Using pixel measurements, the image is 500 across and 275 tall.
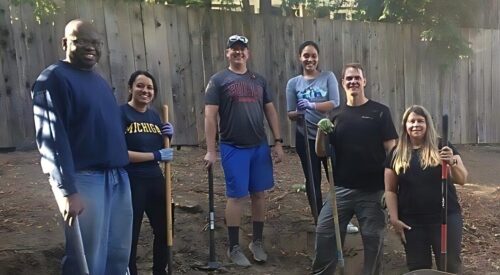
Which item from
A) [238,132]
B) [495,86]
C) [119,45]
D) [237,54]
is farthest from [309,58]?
[495,86]

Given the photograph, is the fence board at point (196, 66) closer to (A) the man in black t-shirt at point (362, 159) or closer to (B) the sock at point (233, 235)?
(B) the sock at point (233, 235)

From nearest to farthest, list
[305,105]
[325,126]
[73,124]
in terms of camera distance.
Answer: [73,124] < [325,126] < [305,105]

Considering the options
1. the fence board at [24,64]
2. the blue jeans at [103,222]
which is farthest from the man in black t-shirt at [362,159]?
the fence board at [24,64]

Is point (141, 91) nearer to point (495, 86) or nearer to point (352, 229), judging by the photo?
point (352, 229)

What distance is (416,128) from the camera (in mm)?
3414

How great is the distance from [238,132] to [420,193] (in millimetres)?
1428

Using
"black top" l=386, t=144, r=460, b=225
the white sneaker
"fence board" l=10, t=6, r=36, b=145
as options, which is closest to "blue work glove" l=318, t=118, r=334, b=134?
"black top" l=386, t=144, r=460, b=225

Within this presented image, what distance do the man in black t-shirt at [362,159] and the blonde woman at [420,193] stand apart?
0.18m

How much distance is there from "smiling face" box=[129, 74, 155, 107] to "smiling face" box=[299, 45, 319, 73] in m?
1.32

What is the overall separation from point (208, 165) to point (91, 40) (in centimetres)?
161

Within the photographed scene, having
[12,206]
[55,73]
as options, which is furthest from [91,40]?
[12,206]

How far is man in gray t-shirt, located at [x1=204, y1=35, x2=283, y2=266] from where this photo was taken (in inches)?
162

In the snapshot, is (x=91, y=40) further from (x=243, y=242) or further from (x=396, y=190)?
(x=243, y=242)

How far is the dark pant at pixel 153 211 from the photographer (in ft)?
11.8
